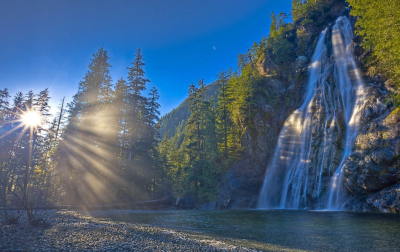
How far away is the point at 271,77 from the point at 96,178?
1189 inches

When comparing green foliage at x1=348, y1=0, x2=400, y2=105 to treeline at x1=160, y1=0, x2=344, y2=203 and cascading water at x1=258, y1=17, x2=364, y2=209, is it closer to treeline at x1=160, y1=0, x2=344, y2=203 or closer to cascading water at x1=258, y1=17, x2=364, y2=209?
cascading water at x1=258, y1=17, x2=364, y2=209

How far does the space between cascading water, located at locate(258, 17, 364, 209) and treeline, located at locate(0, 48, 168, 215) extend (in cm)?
1570

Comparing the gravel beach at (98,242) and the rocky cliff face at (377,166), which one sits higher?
the rocky cliff face at (377,166)

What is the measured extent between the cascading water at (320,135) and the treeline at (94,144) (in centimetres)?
1570

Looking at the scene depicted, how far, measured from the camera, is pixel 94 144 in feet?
72.9

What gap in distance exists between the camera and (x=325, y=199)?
1742 cm

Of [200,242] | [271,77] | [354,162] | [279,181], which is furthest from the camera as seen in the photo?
[271,77]

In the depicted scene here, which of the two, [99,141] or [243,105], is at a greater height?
[243,105]

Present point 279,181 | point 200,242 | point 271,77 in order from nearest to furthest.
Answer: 1. point 200,242
2. point 279,181
3. point 271,77

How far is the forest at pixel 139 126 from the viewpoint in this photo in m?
20.0

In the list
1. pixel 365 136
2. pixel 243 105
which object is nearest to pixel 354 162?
pixel 365 136

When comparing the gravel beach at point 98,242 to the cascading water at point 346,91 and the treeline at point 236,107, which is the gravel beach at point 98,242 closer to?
the cascading water at point 346,91

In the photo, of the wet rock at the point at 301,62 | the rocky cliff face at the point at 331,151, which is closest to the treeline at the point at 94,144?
the rocky cliff face at the point at 331,151

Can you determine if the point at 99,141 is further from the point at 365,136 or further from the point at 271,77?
the point at 271,77
